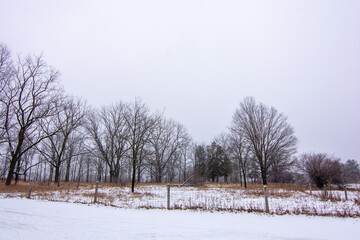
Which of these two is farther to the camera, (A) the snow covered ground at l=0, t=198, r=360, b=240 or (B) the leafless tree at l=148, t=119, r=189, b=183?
(B) the leafless tree at l=148, t=119, r=189, b=183

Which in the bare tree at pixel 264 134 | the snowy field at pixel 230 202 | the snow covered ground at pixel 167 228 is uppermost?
the bare tree at pixel 264 134

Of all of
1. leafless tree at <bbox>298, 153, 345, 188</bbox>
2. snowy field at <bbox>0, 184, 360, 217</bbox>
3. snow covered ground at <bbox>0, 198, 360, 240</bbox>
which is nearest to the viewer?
snow covered ground at <bbox>0, 198, 360, 240</bbox>

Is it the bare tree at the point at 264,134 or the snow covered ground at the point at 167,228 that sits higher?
the bare tree at the point at 264,134

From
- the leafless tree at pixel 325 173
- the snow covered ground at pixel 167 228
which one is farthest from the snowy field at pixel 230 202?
the leafless tree at pixel 325 173

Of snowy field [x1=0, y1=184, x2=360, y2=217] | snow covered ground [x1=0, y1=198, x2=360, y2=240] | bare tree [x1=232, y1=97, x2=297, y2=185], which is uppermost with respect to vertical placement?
bare tree [x1=232, y1=97, x2=297, y2=185]

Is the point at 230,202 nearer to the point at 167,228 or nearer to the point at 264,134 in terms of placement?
the point at 167,228

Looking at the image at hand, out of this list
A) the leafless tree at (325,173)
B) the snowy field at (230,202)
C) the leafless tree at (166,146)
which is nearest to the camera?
the snowy field at (230,202)

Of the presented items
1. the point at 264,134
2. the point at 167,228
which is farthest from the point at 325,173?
the point at 167,228

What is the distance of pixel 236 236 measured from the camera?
5.17 metres

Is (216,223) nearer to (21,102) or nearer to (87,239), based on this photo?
(87,239)

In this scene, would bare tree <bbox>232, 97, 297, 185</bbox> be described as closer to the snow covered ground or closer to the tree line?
Result: the tree line

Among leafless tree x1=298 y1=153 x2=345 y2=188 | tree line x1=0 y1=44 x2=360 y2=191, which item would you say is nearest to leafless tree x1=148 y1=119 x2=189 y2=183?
tree line x1=0 y1=44 x2=360 y2=191

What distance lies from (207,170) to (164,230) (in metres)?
49.0

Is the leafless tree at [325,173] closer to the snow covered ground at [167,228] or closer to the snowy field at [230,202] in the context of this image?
the snowy field at [230,202]
